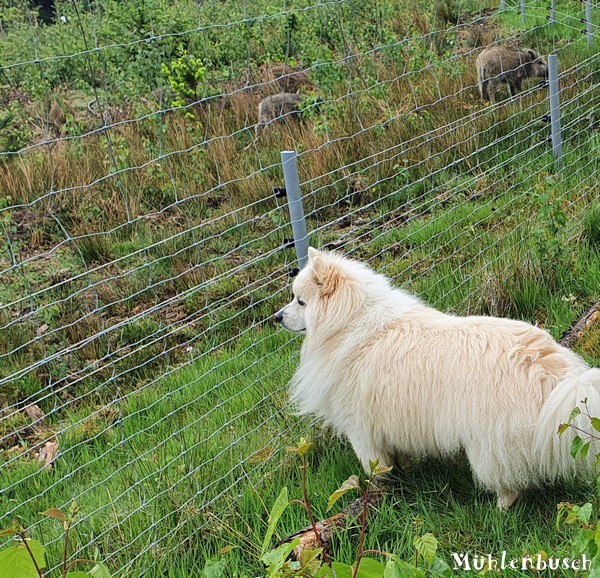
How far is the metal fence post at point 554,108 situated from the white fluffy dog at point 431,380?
4319mm

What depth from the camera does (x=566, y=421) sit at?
8.88 feet

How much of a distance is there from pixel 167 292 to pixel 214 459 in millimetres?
2619

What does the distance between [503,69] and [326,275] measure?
6.37 meters

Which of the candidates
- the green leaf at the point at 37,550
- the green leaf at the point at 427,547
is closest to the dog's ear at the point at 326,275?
the green leaf at the point at 427,547

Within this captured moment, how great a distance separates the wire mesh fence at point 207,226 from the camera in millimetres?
3734

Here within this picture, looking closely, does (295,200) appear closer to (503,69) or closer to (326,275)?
(326,275)

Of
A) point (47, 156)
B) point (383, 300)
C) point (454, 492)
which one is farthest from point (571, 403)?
point (47, 156)

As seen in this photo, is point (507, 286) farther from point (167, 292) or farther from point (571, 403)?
point (167, 292)

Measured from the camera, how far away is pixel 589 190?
6.20 metres

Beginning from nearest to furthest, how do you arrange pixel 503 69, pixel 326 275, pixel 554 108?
pixel 326 275 → pixel 554 108 → pixel 503 69

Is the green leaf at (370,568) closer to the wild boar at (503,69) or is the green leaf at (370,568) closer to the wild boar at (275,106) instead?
the wild boar at (275,106)

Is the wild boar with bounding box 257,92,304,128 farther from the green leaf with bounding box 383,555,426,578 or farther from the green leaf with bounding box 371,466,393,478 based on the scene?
the green leaf with bounding box 383,555,426,578

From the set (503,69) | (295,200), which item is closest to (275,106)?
(503,69)

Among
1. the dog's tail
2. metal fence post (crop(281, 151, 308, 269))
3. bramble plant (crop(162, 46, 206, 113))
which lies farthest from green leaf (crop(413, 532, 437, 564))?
bramble plant (crop(162, 46, 206, 113))
